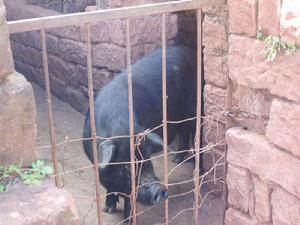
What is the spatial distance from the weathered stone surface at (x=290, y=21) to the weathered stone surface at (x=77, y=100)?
354cm

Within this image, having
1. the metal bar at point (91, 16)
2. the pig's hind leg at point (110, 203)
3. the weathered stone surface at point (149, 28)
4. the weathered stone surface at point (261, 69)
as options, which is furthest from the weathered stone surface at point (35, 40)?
the weathered stone surface at point (261, 69)

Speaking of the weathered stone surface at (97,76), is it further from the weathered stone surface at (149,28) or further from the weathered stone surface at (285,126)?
the weathered stone surface at (285,126)

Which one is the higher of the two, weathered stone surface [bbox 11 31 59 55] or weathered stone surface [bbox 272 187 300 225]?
weathered stone surface [bbox 11 31 59 55]

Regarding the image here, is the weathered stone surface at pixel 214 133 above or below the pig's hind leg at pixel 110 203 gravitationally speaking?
above

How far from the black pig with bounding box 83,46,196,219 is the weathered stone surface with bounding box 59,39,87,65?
114 cm

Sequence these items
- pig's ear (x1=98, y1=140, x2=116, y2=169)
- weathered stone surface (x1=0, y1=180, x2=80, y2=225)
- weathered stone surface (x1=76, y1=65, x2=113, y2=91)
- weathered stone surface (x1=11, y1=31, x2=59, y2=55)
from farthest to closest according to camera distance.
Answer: weathered stone surface (x1=11, y1=31, x2=59, y2=55) < weathered stone surface (x1=76, y1=65, x2=113, y2=91) < pig's ear (x1=98, y1=140, x2=116, y2=169) < weathered stone surface (x1=0, y1=180, x2=80, y2=225)

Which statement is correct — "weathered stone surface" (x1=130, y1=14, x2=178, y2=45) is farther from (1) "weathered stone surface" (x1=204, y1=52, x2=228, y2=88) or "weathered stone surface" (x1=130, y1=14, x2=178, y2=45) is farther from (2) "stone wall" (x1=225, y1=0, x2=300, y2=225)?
(2) "stone wall" (x1=225, y1=0, x2=300, y2=225)

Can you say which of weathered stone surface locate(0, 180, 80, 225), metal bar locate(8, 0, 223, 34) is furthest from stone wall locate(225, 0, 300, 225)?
weathered stone surface locate(0, 180, 80, 225)

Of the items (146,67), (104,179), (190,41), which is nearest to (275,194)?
(104,179)

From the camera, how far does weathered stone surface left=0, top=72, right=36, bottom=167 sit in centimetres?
231

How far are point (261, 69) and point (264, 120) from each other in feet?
0.99

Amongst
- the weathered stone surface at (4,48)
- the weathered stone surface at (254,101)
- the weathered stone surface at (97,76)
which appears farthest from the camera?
the weathered stone surface at (97,76)

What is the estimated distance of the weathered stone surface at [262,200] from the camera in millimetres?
2926

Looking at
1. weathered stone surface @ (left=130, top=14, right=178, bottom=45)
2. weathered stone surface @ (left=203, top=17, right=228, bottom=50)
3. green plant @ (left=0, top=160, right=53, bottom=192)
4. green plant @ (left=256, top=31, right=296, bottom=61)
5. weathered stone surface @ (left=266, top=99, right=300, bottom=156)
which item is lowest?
green plant @ (left=0, top=160, right=53, bottom=192)
